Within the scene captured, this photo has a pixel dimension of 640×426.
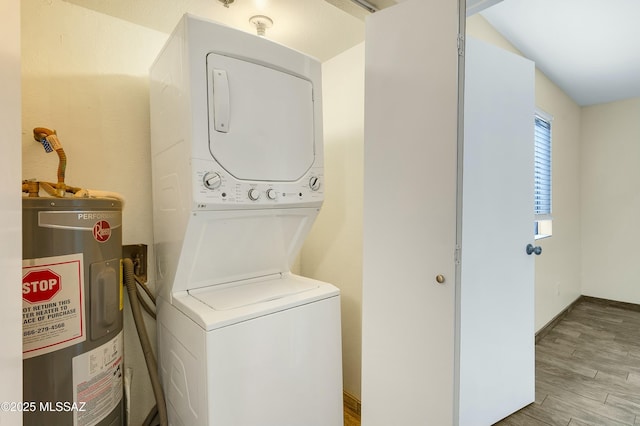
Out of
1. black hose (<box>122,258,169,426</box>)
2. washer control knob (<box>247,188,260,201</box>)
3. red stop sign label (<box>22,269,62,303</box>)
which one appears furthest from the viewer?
black hose (<box>122,258,169,426</box>)

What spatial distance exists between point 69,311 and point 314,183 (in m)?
1.14

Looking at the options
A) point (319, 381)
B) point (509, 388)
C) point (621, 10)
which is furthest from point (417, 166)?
point (621, 10)

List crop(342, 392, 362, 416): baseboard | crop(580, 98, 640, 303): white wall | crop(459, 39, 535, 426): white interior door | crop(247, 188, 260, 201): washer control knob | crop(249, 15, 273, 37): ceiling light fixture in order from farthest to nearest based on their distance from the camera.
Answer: crop(580, 98, 640, 303): white wall → crop(342, 392, 362, 416): baseboard → crop(459, 39, 535, 426): white interior door → crop(249, 15, 273, 37): ceiling light fixture → crop(247, 188, 260, 201): washer control knob

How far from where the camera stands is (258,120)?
134cm

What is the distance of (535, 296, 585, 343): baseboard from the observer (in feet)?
10.3

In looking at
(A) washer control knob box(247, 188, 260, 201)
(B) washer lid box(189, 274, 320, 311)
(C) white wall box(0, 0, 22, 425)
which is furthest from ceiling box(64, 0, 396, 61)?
(B) washer lid box(189, 274, 320, 311)

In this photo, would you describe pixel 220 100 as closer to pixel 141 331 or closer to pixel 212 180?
pixel 212 180

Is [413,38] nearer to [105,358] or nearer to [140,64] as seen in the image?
[140,64]

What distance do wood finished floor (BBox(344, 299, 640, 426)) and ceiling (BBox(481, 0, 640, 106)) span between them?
280 cm

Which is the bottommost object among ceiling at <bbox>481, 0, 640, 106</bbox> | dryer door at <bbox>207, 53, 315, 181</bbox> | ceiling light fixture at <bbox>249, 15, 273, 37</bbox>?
dryer door at <bbox>207, 53, 315, 181</bbox>

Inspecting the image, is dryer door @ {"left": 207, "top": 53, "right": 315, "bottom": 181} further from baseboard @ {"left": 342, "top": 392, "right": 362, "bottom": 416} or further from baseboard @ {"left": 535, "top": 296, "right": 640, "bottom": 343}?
baseboard @ {"left": 535, "top": 296, "right": 640, "bottom": 343}

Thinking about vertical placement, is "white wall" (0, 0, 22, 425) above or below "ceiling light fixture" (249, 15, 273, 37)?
below

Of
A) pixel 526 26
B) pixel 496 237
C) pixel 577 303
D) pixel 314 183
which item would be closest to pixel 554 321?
pixel 577 303

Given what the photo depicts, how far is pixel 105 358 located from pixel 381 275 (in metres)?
1.25
